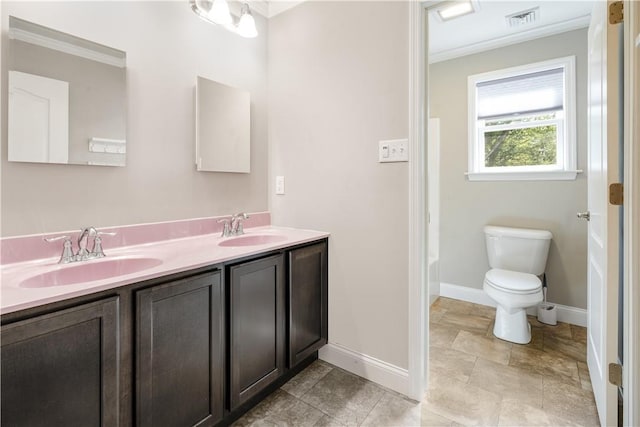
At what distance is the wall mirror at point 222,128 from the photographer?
1.79 m

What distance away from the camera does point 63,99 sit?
1296 millimetres

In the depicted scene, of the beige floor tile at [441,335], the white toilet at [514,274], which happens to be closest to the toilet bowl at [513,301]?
the white toilet at [514,274]

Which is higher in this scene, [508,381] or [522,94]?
[522,94]

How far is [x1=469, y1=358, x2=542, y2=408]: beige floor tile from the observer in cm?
161

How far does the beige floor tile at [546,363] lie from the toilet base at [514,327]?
89 mm

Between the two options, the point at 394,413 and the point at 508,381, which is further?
the point at 508,381

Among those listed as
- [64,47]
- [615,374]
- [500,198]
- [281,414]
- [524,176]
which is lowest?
[281,414]

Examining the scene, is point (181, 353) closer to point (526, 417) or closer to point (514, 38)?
point (526, 417)

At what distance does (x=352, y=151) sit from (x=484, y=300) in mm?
2070

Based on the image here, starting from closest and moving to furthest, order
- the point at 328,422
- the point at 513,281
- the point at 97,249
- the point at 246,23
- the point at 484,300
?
the point at 97,249
the point at 328,422
the point at 246,23
the point at 513,281
the point at 484,300

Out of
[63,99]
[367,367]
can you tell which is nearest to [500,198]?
[367,367]

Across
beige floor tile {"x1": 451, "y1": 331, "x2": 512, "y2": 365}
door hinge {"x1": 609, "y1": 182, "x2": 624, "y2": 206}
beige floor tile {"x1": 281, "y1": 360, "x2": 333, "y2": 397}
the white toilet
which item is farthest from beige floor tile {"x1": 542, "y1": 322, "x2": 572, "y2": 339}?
beige floor tile {"x1": 281, "y1": 360, "x2": 333, "y2": 397}

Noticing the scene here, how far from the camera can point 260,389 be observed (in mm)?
1486

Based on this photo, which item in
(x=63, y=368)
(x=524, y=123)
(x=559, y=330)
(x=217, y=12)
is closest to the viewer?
(x=63, y=368)
